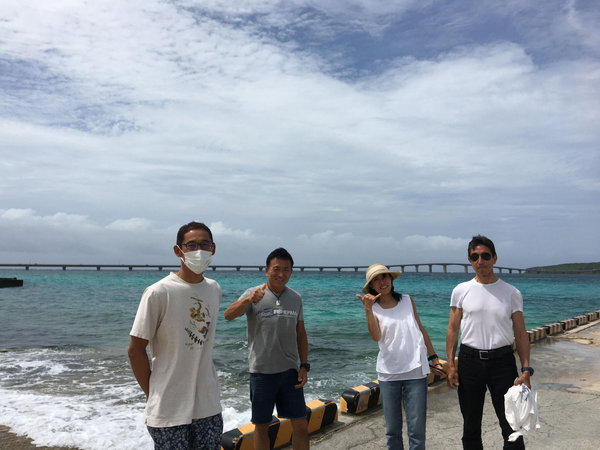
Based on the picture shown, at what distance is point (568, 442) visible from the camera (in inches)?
191

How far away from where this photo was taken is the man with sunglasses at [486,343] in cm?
372

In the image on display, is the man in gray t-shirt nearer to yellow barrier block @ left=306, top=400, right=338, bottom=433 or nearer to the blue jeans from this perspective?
the blue jeans

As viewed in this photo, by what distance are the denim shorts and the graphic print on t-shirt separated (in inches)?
46.0

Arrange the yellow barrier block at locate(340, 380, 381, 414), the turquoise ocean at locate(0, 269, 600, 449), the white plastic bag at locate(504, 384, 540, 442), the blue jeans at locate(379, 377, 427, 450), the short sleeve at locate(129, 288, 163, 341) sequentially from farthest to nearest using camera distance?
the turquoise ocean at locate(0, 269, 600, 449) < the yellow barrier block at locate(340, 380, 381, 414) < the blue jeans at locate(379, 377, 427, 450) < the white plastic bag at locate(504, 384, 540, 442) < the short sleeve at locate(129, 288, 163, 341)

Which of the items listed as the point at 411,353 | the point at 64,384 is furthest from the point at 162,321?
the point at 64,384

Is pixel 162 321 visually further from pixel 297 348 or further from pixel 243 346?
pixel 243 346

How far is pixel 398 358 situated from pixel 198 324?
169cm

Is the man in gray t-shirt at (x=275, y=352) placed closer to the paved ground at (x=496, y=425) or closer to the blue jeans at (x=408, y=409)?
the blue jeans at (x=408, y=409)

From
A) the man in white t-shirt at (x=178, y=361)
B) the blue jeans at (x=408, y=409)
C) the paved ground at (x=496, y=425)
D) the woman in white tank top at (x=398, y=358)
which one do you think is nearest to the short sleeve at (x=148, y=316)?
the man in white t-shirt at (x=178, y=361)

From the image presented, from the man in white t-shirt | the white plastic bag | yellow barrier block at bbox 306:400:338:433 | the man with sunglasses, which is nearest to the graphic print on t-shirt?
the man in white t-shirt

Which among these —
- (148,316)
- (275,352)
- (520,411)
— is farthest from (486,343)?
(148,316)

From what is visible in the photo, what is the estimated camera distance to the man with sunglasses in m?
3.72

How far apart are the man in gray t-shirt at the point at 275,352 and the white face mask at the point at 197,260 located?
89 centimetres

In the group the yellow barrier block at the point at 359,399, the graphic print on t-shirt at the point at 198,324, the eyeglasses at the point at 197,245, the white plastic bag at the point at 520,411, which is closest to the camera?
the graphic print on t-shirt at the point at 198,324
